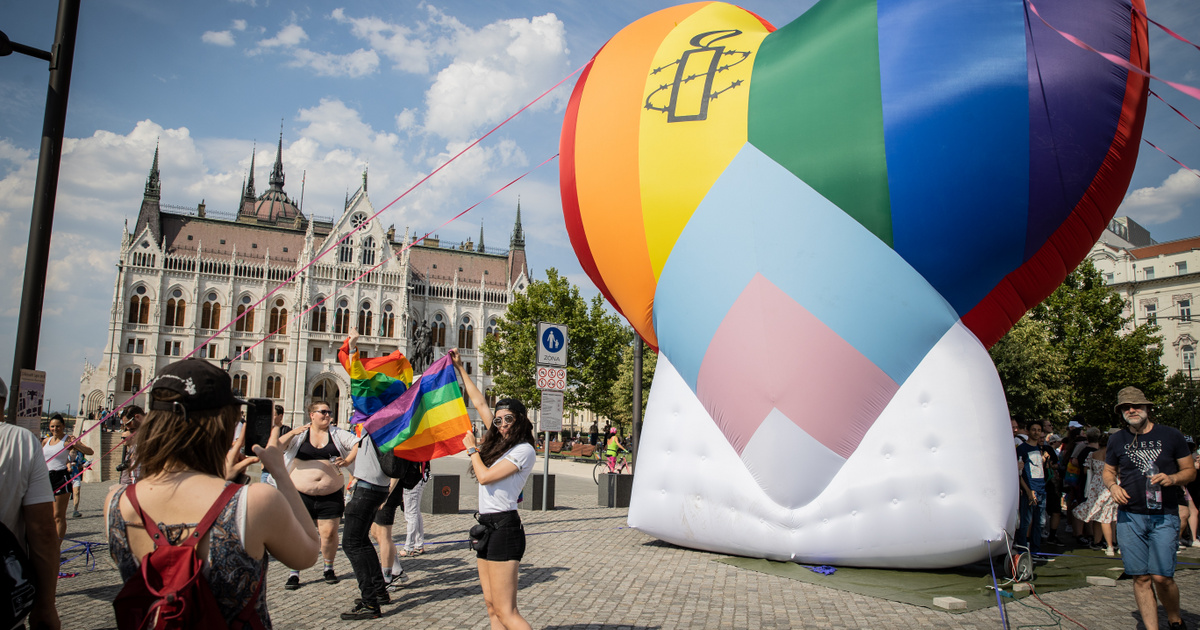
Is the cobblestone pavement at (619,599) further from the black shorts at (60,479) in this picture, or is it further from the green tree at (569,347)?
the green tree at (569,347)

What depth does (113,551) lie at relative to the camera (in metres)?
2.52

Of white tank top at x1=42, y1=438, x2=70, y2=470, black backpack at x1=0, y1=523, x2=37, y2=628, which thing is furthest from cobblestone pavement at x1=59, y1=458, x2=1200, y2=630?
black backpack at x1=0, y1=523, x2=37, y2=628

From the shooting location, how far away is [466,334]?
75875 mm

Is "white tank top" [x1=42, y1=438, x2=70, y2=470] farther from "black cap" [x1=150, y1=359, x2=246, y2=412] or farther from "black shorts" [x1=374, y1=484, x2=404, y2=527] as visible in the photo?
"black cap" [x1=150, y1=359, x2=246, y2=412]

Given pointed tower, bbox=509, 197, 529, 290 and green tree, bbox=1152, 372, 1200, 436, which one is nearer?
green tree, bbox=1152, 372, 1200, 436

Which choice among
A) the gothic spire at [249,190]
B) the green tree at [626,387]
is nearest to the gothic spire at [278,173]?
the gothic spire at [249,190]

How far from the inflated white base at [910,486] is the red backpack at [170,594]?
644 centimetres

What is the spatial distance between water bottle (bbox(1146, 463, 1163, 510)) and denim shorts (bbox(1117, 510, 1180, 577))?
9 cm

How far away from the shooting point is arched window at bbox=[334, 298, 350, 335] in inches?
2682

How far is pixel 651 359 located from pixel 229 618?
137 ft

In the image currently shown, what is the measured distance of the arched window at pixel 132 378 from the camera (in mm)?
62688

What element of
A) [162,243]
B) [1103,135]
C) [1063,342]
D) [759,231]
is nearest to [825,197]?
[759,231]

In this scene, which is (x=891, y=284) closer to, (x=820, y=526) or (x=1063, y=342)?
(x=820, y=526)

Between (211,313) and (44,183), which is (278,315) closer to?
(211,313)
